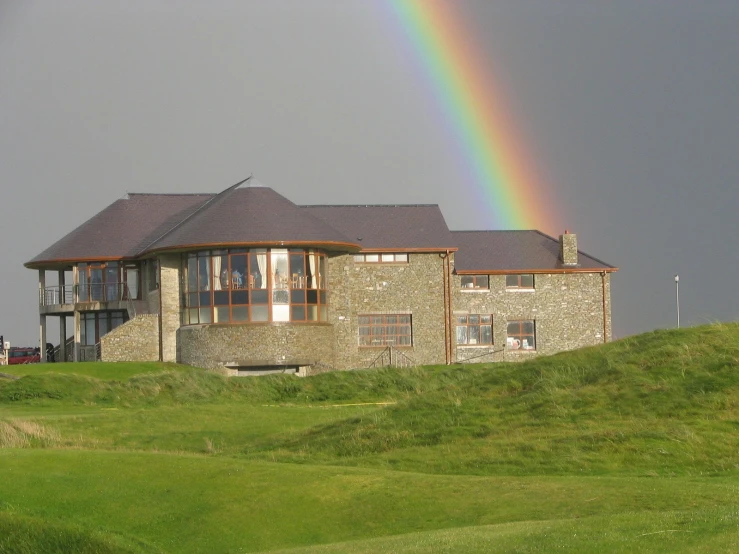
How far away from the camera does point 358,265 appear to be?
4953cm

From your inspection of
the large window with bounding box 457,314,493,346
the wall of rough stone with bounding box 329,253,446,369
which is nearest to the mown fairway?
the wall of rough stone with bounding box 329,253,446,369

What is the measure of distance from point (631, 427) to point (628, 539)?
31.4 ft

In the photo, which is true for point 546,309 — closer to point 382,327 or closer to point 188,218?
point 382,327

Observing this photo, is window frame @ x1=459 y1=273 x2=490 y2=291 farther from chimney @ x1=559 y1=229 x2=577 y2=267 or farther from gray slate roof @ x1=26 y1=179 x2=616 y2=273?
chimney @ x1=559 y1=229 x2=577 y2=267

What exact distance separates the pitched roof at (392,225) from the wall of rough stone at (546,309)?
212 centimetres

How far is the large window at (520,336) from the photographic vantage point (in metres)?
51.4

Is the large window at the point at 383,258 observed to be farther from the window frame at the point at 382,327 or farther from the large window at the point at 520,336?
the large window at the point at 520,336

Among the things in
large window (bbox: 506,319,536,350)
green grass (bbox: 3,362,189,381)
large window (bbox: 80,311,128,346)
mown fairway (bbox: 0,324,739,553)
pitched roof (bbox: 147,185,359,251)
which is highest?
pitched roof (bbox: 147,185,359,251)

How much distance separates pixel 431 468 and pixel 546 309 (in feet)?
106

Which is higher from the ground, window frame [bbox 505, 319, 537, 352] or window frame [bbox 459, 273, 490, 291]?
window frame [bbox 459, 273, 490, 291]

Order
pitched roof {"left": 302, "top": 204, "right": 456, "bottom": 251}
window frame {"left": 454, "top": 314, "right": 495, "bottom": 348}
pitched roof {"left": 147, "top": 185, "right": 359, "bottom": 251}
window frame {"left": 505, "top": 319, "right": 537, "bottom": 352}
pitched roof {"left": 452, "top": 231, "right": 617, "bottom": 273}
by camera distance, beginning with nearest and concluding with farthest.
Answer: pitched roof {"left": 147, "top": 185, "right": 359, "bottom": 251} → pitched roof {"left": 302, "top": 204, "right": 456, "bottom": 251} → window frame {"left": 454, "top": 314, "right": 495, "bottom": 348} → window frame {"left": 505, "top": 319, "right": 537, "bottom": 352} → pitched roof {"left": 452, "top": 231, "right": 617, "bottom": 273}

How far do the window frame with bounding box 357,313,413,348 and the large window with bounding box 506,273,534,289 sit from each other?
5.09m

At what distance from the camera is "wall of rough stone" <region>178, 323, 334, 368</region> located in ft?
144

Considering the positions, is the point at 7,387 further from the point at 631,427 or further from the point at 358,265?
the point at 631,427
